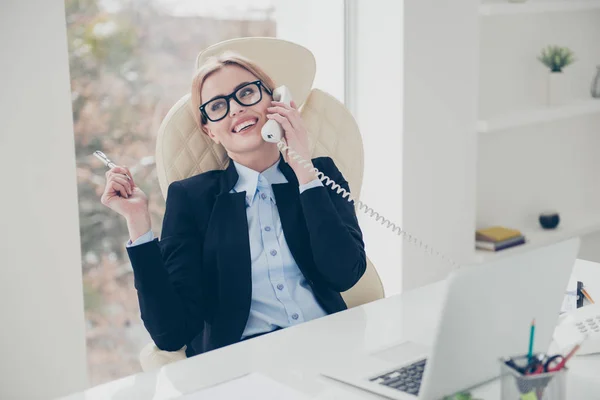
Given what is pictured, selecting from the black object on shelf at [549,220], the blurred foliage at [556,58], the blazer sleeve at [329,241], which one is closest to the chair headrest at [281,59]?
the blazer sleeve at [329,241]

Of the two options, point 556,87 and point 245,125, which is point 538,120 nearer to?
point 556,87

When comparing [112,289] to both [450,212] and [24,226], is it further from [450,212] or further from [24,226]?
[450,212]

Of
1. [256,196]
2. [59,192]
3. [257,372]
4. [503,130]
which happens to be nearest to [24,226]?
[59,192]

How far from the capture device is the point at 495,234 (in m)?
3.40

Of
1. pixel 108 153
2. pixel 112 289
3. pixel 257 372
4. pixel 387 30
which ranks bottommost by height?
pixel 112 289

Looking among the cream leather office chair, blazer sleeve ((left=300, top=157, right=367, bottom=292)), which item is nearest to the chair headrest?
the cream leather office chair

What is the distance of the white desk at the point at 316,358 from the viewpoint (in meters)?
1.35

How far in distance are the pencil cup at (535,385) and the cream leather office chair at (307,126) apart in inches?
34.5

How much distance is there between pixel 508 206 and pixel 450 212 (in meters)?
0.57

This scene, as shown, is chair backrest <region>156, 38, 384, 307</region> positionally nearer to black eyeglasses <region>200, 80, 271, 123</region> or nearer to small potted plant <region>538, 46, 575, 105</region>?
black eyeglasses <region>200, 80, 271, 123</region>

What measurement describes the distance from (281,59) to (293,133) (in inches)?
11.3

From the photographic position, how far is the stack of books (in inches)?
132

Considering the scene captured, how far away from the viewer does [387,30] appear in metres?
2.96

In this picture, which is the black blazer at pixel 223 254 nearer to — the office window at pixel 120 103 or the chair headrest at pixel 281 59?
the chair headrest at pixel 281 59
